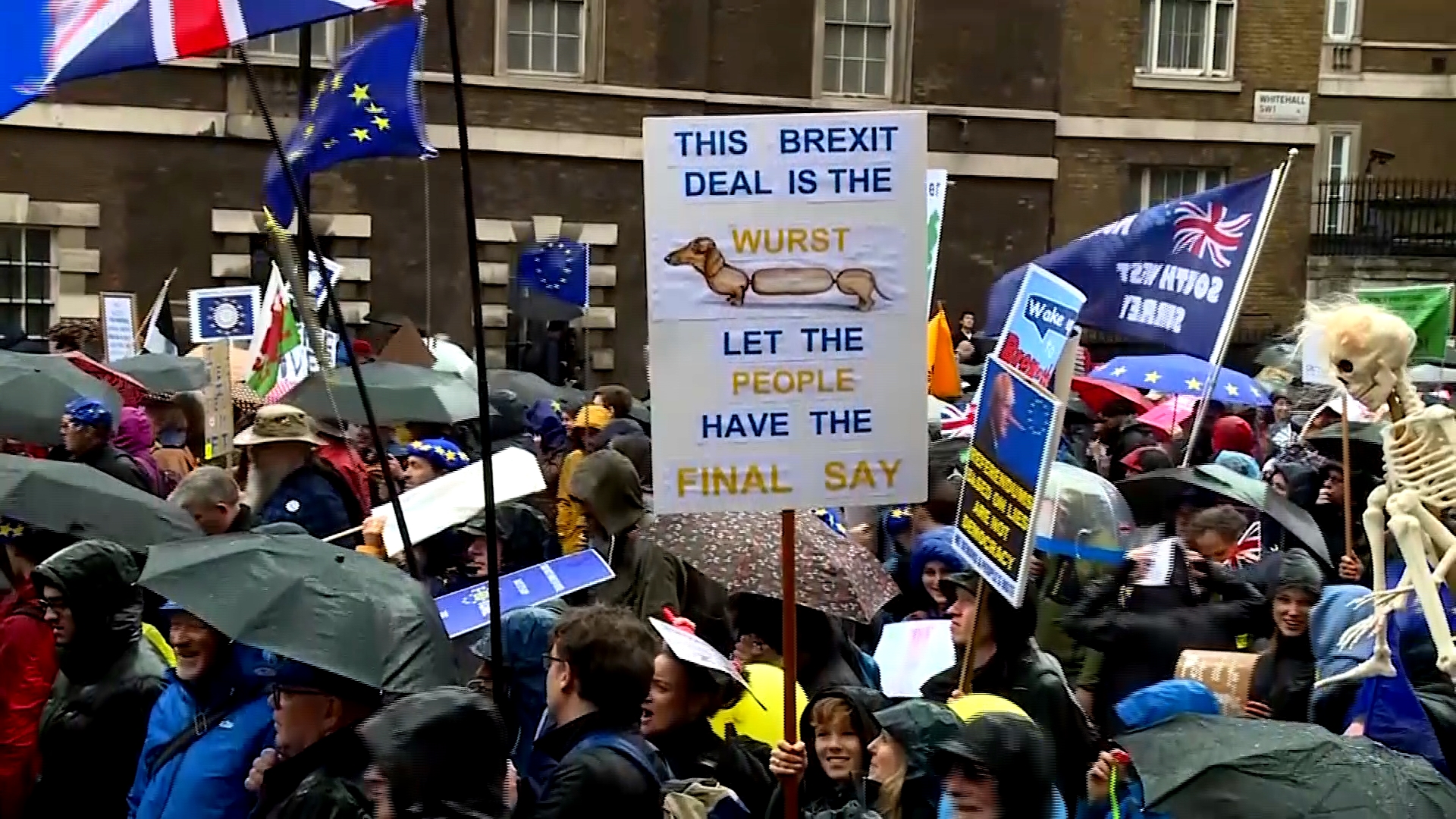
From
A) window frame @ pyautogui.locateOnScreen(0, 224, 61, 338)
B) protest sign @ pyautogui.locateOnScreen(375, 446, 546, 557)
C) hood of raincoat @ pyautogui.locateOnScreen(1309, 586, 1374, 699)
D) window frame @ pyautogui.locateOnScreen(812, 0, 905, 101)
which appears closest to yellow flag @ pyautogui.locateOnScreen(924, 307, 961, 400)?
protest sign @ pyautogui.locateOnScreen(375, 446, 546, 557)

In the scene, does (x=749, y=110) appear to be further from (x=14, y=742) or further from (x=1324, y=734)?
(x=1324, y=734)

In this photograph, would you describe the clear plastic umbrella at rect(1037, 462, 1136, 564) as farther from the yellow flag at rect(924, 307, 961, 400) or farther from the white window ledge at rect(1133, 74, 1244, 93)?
the white window ledge at rect(1133, 74, 1244, 93)

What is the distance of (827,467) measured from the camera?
205 inches

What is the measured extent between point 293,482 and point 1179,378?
7880 millimetres

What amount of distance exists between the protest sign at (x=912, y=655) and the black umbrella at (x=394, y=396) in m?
5.47

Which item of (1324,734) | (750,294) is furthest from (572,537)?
(1324,734)

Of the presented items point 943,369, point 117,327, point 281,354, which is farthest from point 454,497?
point 117,327

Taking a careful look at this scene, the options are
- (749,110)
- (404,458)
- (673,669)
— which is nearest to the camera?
(673,669)

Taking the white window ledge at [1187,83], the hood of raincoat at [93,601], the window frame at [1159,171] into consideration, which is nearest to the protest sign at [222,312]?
the hood of raincoat at [93,601]

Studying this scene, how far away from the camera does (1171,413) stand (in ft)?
46.4

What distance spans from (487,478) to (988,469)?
1393mm

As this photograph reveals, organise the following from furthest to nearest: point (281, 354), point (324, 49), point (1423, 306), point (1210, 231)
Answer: point (324, 49) → point (1423, 306) → point (281, 354) → point (1210, 231)

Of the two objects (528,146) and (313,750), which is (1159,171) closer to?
(528,146)

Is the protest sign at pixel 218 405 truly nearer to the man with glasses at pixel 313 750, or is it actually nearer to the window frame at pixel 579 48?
the man with glasses at pixel 313 750
